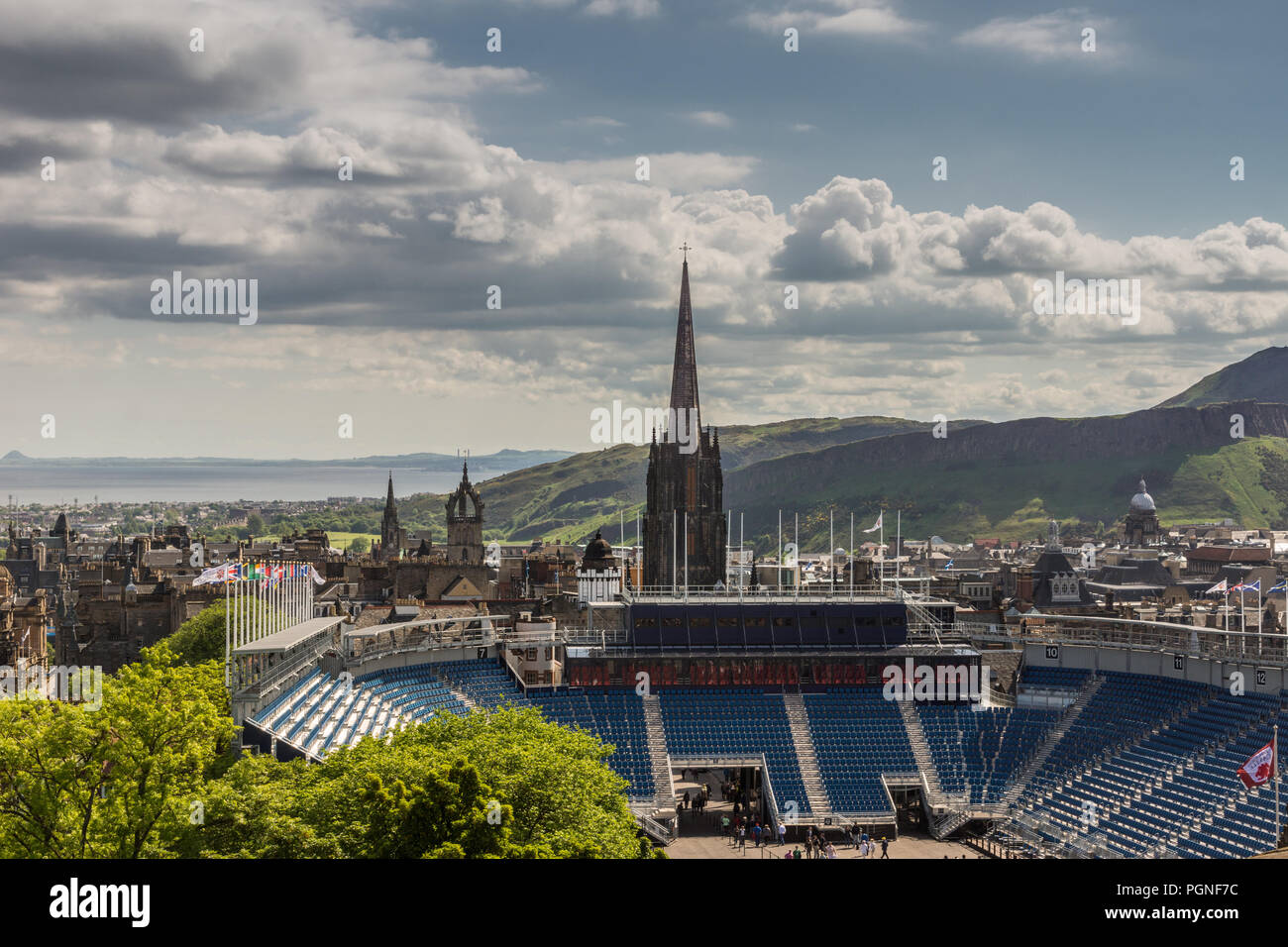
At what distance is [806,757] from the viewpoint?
73.5 metres

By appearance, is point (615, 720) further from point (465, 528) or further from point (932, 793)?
point (465, 528)

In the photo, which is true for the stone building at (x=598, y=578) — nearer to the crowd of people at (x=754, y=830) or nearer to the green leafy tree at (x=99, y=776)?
the crowd of people at (x=754, y=830)

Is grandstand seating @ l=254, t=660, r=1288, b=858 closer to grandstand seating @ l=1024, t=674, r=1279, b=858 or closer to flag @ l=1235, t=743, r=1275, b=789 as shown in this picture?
grandstand seating @ l=1024, t=674, r=1279, b=858

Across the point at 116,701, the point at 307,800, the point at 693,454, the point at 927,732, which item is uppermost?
the point at 693,454

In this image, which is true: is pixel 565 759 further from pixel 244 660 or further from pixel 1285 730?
pixel 1285 730

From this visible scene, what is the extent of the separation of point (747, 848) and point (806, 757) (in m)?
9.61

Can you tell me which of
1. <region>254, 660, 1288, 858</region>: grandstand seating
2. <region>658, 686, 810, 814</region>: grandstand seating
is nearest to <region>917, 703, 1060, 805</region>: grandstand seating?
<region>254, 660, 1288, 858</region>: grandstand seating

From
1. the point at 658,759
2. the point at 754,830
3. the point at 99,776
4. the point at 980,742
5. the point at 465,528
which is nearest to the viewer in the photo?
the point at 99,776

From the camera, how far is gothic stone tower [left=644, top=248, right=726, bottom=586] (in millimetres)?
152375

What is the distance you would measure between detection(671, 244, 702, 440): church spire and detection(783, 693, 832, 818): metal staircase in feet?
290

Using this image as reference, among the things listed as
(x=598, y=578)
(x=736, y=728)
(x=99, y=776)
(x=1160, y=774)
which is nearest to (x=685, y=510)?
(x=598, y=578)

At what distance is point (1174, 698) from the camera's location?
2827 inches
